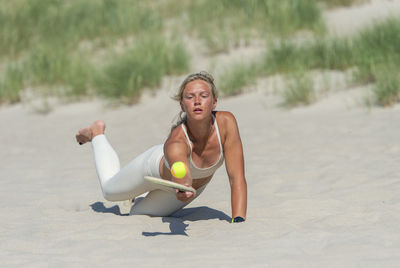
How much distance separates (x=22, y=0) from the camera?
1141 centimetres

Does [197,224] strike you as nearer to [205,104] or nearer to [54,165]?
[205,104]

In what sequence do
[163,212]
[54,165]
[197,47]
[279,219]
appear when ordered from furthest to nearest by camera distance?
[197,47] → [54,165] → [163,212] → [279,219]

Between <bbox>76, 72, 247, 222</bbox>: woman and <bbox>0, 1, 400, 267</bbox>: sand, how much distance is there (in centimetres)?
14

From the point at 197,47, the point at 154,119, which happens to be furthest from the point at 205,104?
the point at 197,47

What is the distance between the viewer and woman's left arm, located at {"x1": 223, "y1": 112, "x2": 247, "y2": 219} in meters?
3.39

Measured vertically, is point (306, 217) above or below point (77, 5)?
below

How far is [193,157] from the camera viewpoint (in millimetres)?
3383

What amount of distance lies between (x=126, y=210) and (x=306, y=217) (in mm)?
1286

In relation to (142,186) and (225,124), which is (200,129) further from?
(142,186)

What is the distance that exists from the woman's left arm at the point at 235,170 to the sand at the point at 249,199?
0.11 m

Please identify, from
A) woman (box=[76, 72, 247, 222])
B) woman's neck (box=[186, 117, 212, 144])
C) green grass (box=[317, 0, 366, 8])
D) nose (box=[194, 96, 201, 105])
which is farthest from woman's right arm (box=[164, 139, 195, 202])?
green grass (box=[317, 0, 366, 8])

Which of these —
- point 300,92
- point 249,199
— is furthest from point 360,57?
point 249,199

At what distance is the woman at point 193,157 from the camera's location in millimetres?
3252

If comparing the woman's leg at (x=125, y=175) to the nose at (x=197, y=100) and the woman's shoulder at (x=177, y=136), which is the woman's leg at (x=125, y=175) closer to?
the woman's shoulder at (x=177, y=136)
